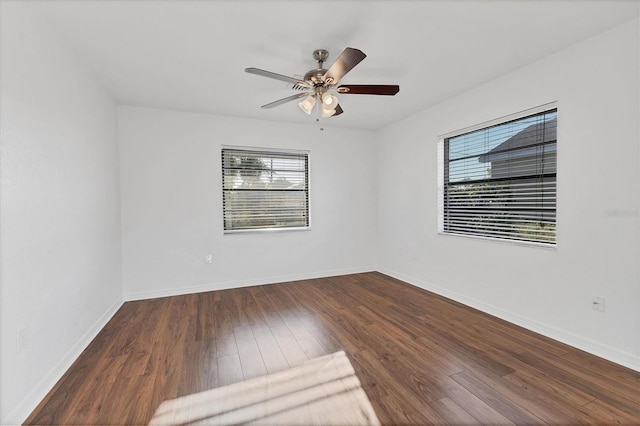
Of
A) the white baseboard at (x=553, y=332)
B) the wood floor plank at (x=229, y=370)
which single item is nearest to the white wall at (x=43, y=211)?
the wood floor plank at (x=229, y=370)

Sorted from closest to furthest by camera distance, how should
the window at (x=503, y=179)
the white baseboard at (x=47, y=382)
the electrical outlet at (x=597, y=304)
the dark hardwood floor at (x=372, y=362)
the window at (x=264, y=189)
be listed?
1. the white baseboard at (x=47, y=382)
2. the dark hardwood floor at (x=372, y=362)
3. the electrical outlet at (x=597, y=304)
4. the window at (x=503, y=179)
5. the window at (x=264, y=189)

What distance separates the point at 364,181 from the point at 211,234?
2.62 m

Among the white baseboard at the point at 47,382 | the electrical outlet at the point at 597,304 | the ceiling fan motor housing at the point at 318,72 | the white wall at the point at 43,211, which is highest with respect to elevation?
the ceiling fan motor housing at the point at 318,72

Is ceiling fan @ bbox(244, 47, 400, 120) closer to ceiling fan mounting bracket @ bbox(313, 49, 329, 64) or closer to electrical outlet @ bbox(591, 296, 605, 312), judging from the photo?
ceiling fan mounting bracket @ bbox(313, 49, 329, 64)

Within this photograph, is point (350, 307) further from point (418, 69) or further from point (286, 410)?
point (418, 69)

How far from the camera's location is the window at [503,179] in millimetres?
2686

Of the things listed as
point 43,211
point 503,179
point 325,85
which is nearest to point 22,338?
point 43,211

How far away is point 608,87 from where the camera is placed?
221 cm

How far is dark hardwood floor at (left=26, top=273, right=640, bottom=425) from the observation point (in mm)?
1682

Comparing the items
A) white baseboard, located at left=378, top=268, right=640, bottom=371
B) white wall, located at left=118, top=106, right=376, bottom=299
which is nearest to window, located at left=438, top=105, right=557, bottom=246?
white baseboard, located at left=378, top=268, right=640, bottom=371

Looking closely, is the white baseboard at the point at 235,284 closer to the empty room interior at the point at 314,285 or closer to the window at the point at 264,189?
the empty room interior at the point at 314,285

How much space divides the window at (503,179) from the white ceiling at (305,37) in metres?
0.62

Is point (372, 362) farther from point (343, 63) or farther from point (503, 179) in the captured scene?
point (503, 179)

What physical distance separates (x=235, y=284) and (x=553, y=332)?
368 centimetres
